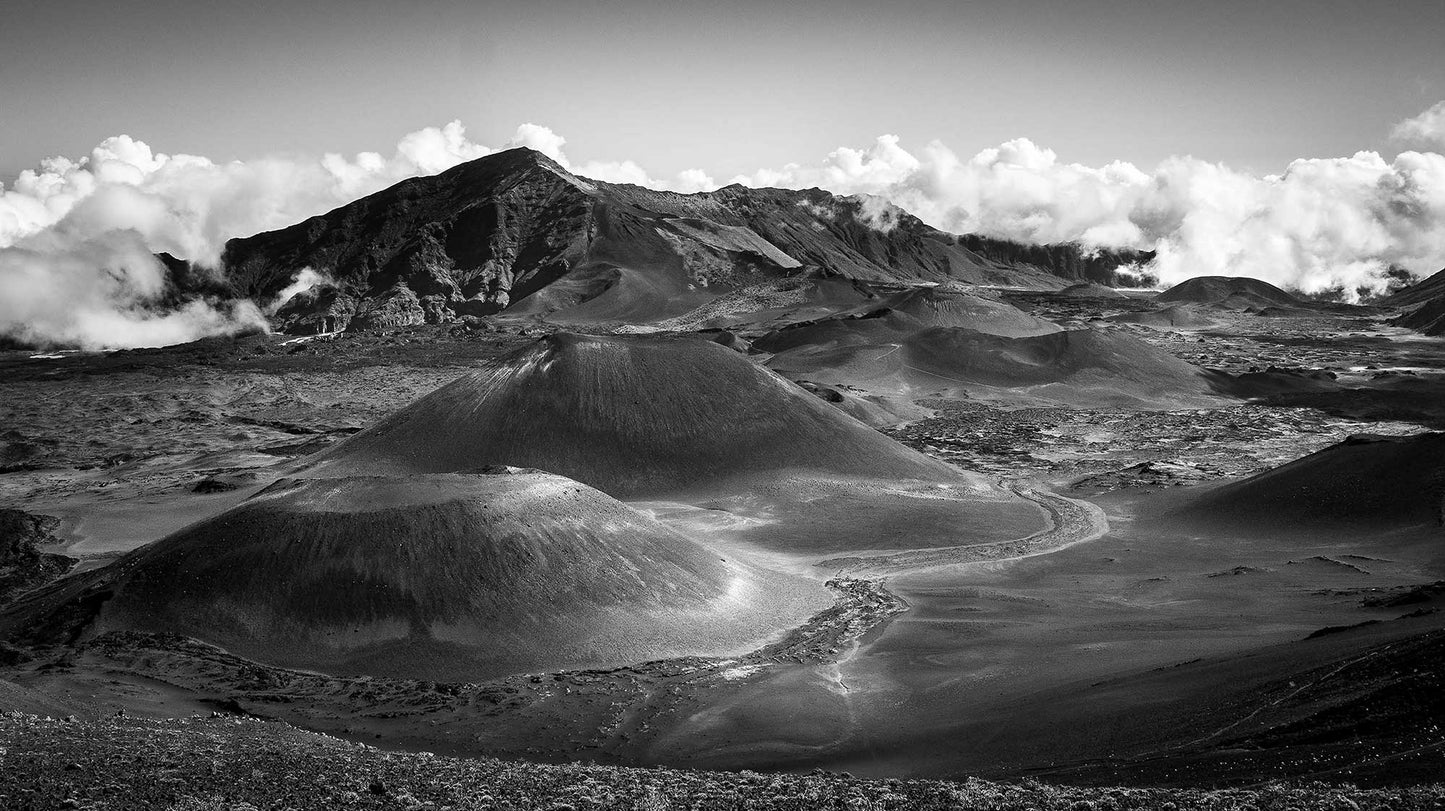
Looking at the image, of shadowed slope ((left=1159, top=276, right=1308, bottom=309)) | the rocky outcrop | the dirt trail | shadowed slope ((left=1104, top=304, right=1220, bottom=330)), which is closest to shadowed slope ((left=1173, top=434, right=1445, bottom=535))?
the dirt trail

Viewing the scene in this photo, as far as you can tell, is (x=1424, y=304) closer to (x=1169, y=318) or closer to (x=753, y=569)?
(x=1169, y=318)

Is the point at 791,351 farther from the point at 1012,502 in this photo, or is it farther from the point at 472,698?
the point at 472,698

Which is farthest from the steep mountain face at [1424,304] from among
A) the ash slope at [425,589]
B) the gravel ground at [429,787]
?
the gravel ground at [429,787]

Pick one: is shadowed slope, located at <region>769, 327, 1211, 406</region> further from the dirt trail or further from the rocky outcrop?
the rocky outcrop


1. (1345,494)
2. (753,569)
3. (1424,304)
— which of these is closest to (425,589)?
(753,569)

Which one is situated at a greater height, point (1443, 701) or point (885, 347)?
point (885, 347)

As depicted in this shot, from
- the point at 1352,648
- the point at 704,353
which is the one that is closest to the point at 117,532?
the point at 704,353
